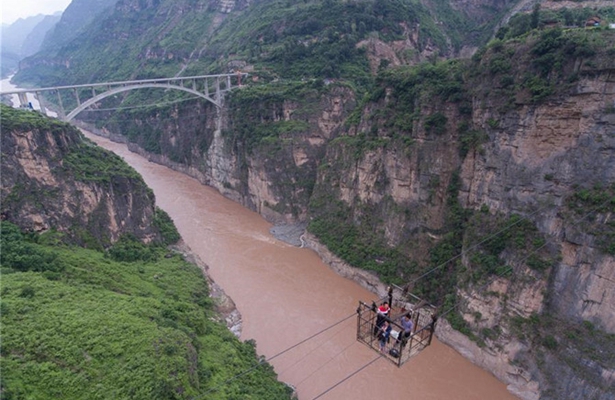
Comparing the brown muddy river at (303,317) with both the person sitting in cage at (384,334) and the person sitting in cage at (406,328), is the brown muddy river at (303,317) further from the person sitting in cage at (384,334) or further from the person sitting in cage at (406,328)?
the person sitting in cage at (406,328)

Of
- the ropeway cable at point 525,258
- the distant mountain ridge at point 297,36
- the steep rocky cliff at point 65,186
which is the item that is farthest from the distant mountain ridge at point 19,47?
the ropeway cable at point 525,258

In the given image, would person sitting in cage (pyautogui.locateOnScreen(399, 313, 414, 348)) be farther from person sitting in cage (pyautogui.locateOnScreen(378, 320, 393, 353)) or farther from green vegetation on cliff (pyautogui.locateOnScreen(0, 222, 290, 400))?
green vegetation on cliff (pyautogui.locateOnScreen(0, 222, 290, 400))

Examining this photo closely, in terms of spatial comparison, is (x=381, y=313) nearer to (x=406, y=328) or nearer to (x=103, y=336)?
(x=406, y=328)

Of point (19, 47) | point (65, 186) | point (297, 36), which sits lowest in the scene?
point (65, 186)

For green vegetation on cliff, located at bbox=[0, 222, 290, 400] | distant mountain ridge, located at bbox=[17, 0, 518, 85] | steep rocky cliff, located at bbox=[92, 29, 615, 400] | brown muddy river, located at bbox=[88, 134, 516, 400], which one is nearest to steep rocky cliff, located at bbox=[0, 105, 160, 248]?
green vegetation on cliff, located at bbox=[0, 222, 290, 400]

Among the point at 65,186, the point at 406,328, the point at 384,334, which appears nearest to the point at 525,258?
the point at 406,328

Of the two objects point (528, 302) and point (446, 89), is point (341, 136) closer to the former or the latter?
point (446, 89)
